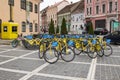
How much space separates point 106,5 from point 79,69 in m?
40.3

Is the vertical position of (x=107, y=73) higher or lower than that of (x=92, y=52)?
lower

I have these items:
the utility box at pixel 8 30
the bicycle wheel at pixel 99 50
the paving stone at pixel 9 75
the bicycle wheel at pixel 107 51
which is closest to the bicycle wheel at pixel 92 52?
the bicycle wheel at pixel 99 50

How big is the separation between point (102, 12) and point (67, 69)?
41.5 metres

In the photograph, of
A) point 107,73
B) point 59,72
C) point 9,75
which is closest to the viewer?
point 9,75

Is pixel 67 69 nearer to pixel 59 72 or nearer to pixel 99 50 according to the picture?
pixel 59 72

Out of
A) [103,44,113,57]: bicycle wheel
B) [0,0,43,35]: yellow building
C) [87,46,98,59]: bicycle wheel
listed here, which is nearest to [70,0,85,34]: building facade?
[0,0,43,35]: yellow building

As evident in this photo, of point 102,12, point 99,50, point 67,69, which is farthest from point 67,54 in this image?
point 102,12

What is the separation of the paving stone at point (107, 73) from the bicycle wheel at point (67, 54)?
6.10ft

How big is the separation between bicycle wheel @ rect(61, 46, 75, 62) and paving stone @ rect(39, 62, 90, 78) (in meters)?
0.58

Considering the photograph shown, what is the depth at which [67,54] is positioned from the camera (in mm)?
11305

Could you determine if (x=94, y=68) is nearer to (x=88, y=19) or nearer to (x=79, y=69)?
(x=79, y=69)

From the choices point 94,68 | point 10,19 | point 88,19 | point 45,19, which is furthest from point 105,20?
point 45,19

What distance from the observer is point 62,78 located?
25.6ft

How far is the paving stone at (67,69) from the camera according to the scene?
8.51 m
